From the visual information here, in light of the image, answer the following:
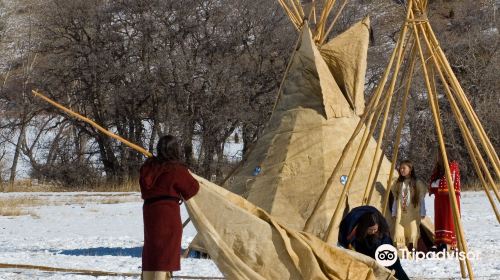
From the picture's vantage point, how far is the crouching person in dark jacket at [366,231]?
616 centimetres

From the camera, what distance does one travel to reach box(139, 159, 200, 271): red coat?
6133mm

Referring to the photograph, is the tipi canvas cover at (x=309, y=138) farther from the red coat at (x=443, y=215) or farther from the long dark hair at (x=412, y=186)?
the red coat at (x=443, y=215)

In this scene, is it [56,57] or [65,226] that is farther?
[56,57]

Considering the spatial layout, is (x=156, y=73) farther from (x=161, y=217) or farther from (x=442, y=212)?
(x=161, y=217)

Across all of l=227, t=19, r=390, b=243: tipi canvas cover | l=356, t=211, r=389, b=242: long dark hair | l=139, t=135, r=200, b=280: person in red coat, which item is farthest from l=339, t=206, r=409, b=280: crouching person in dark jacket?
l=227, t=19, r=390, b=243: tipi canvas cover

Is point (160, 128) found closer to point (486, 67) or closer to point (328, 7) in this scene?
point (486, 67)

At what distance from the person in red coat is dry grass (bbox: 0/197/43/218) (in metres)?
10.2

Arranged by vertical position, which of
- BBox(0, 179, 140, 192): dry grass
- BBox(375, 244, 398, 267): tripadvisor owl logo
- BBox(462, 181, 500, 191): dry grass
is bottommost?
BBox(375, 244, 398, 267): tripadvisor owl logo

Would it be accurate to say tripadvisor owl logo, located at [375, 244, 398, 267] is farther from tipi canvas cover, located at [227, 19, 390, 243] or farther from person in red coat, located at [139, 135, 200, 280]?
tipi canvas cover, located at [227, 19, 390, 243]

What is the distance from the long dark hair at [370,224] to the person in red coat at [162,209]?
1.01 m

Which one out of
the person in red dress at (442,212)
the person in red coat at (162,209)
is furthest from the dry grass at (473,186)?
the person in red coat at (162,209)

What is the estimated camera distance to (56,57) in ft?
84.6

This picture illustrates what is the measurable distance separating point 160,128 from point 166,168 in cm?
1873

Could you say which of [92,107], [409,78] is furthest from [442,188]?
[92,107]
